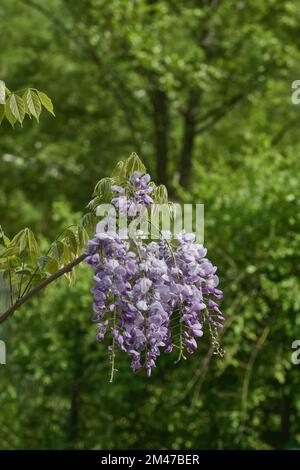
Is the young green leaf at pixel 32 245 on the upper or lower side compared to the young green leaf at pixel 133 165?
lower

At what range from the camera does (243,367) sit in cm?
509

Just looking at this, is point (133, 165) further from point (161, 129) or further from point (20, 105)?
point (161, 129)

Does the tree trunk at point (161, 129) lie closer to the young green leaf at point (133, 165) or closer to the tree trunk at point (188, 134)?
the tree trunk at point (188, 134)

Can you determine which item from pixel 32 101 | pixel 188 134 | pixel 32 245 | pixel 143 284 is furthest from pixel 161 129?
pixel 143 284

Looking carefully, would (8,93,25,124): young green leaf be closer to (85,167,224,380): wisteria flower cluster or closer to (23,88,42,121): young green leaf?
(23,88,42,121): young green leaf

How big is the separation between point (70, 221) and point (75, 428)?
1440mm

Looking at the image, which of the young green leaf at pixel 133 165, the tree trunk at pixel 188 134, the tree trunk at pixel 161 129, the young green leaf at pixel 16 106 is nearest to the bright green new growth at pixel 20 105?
the young green leaf at pixel 16 106

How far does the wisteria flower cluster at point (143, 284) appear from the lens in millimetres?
1956

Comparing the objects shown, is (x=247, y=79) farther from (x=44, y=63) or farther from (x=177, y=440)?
(x=177, y=440)

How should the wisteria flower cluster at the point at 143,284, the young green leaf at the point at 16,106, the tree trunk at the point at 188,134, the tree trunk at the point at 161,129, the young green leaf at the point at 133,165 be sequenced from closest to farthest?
1. the wisteria flower cluster at the point at 143,284
2. the young green leaf at the point at 133,165
3. the young green leaf at the point at 16,106
4. the tree trunk at the point at 161,129
5. the tree trunk at the point at 188,134

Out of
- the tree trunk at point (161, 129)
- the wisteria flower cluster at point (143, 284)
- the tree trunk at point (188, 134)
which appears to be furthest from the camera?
the tree trunk at point (188, 134)

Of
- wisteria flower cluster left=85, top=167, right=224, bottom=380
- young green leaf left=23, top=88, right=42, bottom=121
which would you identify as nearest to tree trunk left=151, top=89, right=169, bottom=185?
young green leaf left=23, top=88, right=42, bottom=121

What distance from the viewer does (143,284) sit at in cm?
195
